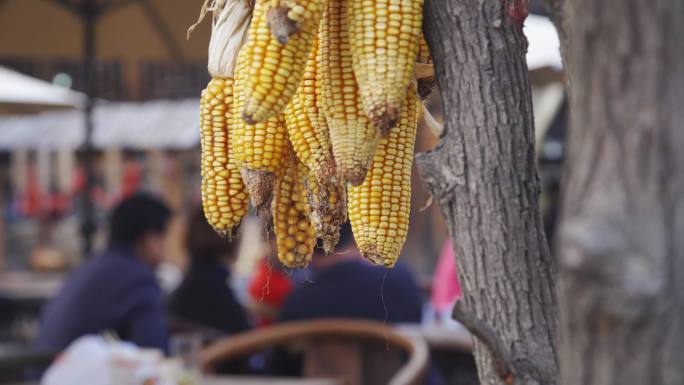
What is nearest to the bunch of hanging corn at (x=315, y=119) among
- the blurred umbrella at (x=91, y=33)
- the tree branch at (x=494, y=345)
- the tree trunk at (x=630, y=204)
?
the tree branch at (x=494, y=345)

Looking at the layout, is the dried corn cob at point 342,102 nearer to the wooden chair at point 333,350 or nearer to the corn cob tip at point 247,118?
the corn cob tip at point 247,118

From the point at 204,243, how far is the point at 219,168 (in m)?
3.32

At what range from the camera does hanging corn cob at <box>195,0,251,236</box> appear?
1.13 metres

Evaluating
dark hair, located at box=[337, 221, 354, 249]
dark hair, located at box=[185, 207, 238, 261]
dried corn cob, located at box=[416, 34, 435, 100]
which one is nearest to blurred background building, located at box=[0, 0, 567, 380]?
dark hair, located at box=[185, 207, 238, 261]

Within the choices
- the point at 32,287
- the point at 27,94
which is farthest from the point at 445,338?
the point at 32,287

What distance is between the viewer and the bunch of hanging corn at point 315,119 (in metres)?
0.97

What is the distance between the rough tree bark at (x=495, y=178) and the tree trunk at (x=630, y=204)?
1.25 feet

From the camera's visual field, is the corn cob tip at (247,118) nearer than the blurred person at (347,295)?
Yes

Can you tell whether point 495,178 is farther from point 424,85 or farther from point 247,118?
point 247,118

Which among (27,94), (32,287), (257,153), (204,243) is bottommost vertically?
(32,287)

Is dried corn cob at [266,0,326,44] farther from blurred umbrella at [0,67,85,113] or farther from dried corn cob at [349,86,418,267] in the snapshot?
blurred umbrella at [0,67,85,113]

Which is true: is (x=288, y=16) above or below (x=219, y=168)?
above

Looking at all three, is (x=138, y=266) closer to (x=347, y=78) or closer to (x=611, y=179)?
(x=347, y=78)

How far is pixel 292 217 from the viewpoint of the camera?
114cm
